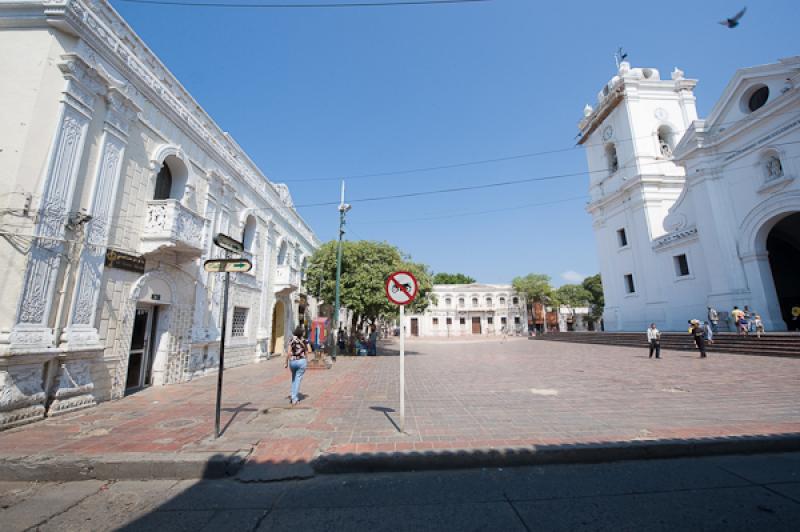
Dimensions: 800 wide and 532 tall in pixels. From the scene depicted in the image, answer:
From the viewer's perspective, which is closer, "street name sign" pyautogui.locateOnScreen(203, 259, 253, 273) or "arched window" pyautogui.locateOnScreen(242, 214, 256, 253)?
"street name sign" pyautogui.locateOnScreen(203, 259, 253, 273)

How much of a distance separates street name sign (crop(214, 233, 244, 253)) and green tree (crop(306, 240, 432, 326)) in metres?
11.7

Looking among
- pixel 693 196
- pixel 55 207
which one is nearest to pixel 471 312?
pixel 693 196

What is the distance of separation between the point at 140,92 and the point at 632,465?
12203mm

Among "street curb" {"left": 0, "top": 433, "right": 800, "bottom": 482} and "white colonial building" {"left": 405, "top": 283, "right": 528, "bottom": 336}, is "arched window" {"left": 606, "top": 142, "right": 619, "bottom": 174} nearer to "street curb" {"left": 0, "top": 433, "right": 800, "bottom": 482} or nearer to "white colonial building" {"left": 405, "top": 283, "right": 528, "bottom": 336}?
"street curb" {"left": 0, "top": 433, "right": 800, "bottom": 482}

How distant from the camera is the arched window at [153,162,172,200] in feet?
30.9

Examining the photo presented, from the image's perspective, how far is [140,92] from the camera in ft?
27.0

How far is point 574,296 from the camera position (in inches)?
2137

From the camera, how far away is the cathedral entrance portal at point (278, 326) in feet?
57.9

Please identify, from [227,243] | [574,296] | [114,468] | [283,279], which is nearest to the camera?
[114,468]

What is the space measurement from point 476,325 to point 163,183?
53126 mm

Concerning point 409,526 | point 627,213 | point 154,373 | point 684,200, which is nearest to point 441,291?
point 627,213

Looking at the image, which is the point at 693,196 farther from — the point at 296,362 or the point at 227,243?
the point at 227,243

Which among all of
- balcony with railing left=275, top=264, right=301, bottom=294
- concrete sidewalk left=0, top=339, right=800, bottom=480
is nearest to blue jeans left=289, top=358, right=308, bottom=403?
concrete sidewalk left=0, top=339, right=800, bottom=480

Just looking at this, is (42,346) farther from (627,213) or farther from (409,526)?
(627,213)
